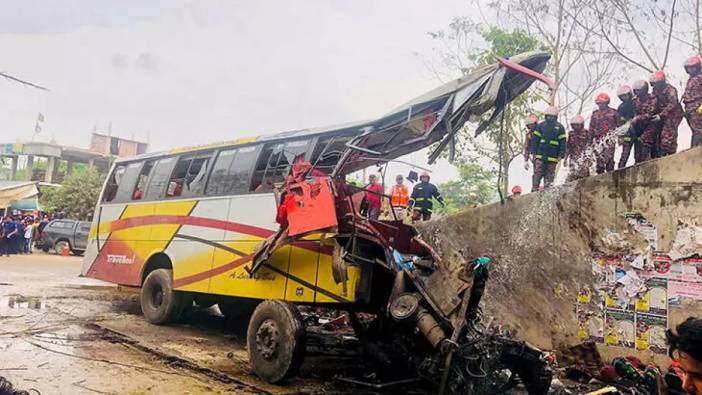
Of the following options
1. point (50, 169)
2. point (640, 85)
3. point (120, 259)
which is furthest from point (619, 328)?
point (50, 169)

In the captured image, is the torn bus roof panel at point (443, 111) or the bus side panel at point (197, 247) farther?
the bus side panel at point (197, 247)

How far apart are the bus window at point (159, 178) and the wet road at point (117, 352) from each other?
7.11ft

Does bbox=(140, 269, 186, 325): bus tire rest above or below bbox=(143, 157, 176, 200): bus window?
below

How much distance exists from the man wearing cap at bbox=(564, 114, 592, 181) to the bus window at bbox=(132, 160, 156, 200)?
706 cm

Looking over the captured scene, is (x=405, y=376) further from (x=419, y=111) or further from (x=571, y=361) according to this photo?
(x=419, y=111)

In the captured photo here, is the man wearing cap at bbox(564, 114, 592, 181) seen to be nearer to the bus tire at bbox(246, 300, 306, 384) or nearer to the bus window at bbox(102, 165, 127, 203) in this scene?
the bus tire at bbox(246, 300, 306, 384)

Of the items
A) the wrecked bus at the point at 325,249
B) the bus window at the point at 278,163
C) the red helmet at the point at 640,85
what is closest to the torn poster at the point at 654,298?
the wrecked bus at the point at 325,249

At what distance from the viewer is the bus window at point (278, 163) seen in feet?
23.1

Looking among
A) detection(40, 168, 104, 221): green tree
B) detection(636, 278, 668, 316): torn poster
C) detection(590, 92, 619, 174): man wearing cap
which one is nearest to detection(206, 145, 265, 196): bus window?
detection(590, 92, 619, 174): man wearing cap

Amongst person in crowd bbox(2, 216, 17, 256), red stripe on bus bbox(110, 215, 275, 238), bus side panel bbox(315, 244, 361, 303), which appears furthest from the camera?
person in crowd bbox(2, 216, 17, 256)

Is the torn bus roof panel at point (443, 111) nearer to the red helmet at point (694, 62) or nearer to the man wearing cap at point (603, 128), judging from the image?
the man wearing cap at point (603, 128)

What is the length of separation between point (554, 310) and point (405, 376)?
2.13 m

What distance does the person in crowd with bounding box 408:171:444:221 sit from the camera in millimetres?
10089

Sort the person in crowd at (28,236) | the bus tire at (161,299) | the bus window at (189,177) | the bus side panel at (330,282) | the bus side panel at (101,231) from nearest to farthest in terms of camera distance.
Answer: the bus side panel at (330,282), the bus tire at (161,299), the bus window at (189,177), the bus side panel at (101,231), the person in crowd at (28,236)
